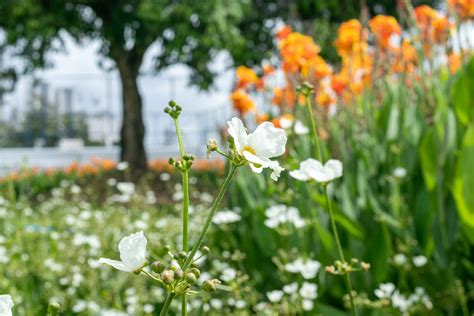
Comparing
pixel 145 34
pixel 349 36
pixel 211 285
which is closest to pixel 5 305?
pixel 211 285

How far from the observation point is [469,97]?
2.33m

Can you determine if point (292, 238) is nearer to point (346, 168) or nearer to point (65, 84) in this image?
point (346, 168)

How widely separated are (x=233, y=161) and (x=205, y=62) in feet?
31.5

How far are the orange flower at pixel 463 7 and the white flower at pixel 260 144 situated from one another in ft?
6.16

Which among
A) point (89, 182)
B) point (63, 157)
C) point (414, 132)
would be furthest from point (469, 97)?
point (63, 157)

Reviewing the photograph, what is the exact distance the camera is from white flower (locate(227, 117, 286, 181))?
591 millimetres

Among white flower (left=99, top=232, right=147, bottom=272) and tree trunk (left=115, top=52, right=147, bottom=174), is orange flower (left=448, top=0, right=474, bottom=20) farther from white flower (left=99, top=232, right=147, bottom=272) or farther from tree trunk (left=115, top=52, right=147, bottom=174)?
tree trunk (left=115, top=52, right=147, bottom=174)

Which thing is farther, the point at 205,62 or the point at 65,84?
the point at 65,84

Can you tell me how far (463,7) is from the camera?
91.8 inches

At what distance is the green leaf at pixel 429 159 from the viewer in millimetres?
2211

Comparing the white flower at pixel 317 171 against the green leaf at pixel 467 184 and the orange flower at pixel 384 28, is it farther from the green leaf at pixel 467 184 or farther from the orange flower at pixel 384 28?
the orange flower at pixel 384 28

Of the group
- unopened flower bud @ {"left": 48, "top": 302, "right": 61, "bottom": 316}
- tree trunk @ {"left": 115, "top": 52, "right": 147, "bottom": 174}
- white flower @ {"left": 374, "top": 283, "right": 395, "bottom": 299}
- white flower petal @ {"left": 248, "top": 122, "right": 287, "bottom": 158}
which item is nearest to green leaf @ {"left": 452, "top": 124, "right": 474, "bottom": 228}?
white flower @ {"left": 374, "top": 283, "right": 395, "bottom": 299}

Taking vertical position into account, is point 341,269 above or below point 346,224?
above

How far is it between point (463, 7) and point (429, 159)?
0.56m
